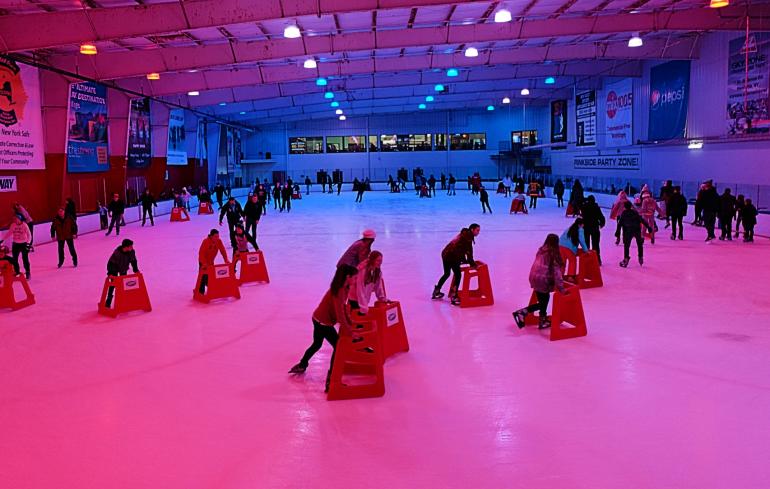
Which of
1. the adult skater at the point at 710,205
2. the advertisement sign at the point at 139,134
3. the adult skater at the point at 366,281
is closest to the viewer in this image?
the adult skater at the point at 366,281

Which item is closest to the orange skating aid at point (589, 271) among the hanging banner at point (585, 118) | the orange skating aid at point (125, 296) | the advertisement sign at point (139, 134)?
the orange skating aid at point (125, 296)

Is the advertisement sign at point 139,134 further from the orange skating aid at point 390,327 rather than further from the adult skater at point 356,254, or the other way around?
the orange skating aid at point 390,327

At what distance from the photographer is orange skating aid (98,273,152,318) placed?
10.3m

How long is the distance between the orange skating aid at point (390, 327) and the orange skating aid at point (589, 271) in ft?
15.7

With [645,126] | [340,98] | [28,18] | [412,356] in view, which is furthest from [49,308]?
[340,98]

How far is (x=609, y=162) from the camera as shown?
34.5m

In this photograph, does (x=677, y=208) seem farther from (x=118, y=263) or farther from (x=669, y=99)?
(x=118, y=263)

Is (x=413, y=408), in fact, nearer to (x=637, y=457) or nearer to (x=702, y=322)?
(x=637, y=457)

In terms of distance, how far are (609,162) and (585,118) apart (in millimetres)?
4998

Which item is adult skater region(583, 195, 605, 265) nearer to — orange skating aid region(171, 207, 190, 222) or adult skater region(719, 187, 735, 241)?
adult skater region(719, 187, 735, 241)

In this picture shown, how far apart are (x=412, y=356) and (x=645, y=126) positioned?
84.2 feet

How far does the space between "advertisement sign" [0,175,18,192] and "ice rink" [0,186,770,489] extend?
969 cm

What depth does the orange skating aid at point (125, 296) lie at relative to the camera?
33.8 ft

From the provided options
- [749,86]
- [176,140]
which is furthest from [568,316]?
[176,140]
